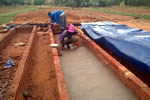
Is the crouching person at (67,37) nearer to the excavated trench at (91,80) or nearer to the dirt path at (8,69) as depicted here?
the excavated trench at (91,80)

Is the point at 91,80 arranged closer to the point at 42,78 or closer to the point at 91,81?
the point at 91,81

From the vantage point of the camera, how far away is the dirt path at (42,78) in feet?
9.67

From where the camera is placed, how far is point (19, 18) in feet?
45.2

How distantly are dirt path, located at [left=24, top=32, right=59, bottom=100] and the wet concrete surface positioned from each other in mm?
381

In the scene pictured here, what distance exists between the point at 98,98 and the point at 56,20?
5.68 m

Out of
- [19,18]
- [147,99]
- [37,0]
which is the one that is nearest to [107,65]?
[147,99]

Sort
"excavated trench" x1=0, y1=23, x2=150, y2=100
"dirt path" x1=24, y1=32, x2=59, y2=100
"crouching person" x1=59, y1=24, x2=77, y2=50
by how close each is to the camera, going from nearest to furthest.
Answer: "excavated trench" x1=0, y1=23, x2=150, y2=100, "dirt path" x1=24, y1=32, x2=59, y2=100, "crouching person" x1=59, y1=24, x2=77, y2=50

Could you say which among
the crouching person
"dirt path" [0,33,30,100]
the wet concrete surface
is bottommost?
the wet concrete surface

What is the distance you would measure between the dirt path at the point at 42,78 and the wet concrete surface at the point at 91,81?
0.38 meters

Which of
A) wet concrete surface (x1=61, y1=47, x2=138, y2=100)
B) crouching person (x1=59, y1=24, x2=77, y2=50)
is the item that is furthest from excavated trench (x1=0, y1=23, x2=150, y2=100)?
crouching person (x1=59, y1=24, x2=77, y2=50)

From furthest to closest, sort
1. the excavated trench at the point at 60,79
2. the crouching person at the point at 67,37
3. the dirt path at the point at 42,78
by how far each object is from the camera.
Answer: the crouching person at the point at 67,37 → the dirt path at the point at 42,78 → the excavated trench at the point at 60,79

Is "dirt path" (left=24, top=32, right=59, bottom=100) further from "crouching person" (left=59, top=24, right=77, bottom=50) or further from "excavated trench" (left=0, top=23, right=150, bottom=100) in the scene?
"crouching person" (left=59, top=24, right=77, bottom=50)

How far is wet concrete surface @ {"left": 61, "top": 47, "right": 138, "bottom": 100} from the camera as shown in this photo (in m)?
2.90

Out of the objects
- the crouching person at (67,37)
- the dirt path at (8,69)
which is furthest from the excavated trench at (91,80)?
the dirt path at (8,69)
